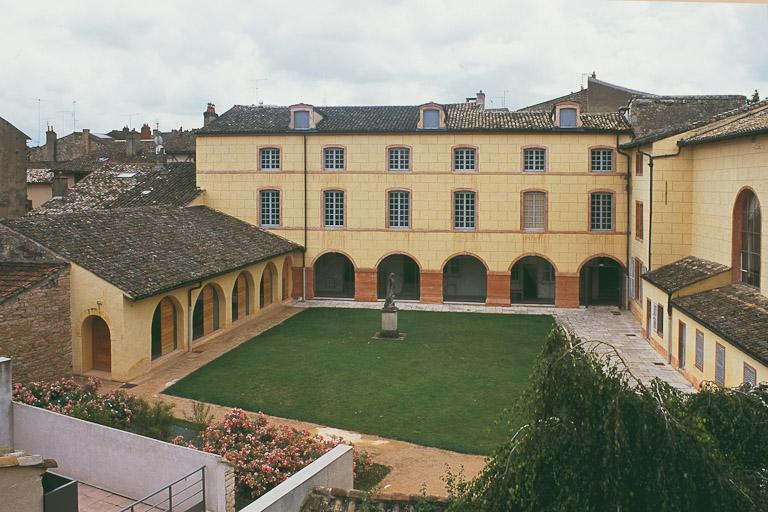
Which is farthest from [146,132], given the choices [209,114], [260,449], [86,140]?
[260,449]

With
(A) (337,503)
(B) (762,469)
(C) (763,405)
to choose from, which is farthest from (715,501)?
(A) (337,503)

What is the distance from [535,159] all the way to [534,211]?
2.25m

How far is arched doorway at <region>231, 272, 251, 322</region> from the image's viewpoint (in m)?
28.8

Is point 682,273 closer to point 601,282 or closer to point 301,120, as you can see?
point 601,282

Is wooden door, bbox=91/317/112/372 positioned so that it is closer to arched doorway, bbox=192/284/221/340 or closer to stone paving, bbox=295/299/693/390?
arched doorway, bbox=192/284/221/340

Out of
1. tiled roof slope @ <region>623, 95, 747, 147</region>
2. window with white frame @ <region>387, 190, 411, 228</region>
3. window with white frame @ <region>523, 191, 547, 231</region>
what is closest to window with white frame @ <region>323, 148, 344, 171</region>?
window with white frame @ <region>387, 190, 411, 228</region>

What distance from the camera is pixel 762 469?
6.93 m

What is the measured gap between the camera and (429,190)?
32844 millimetres

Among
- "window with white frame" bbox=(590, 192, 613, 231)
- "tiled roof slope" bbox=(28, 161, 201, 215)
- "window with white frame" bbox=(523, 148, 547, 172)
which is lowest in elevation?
"window with white frame" bbox=(590, 192, 613, 231)

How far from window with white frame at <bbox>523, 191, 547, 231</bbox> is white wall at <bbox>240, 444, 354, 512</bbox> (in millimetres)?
22507

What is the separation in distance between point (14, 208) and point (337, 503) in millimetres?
27590

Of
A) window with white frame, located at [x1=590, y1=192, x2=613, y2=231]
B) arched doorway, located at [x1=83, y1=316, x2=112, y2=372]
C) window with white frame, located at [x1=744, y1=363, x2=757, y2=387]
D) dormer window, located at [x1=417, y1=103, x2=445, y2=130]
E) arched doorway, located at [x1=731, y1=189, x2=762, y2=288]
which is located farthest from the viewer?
dormer window, located at [x1=417, y1=103, x2=445, y2=130]

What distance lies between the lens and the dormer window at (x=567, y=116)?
104 ft

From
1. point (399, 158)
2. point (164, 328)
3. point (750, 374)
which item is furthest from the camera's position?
point (399, 158)
